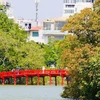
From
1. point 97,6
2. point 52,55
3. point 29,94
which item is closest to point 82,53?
point 97,6

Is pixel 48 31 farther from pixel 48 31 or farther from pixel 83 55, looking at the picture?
pixel 83 55

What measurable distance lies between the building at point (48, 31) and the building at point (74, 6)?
926cm

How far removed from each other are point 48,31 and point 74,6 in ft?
74.3

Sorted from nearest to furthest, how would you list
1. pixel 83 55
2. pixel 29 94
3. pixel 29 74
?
pixel 83 55 → pixel 29 94 → pixel 29 74

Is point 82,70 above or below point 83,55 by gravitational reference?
below

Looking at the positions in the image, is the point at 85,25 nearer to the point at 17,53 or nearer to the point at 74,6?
the point at 17,53

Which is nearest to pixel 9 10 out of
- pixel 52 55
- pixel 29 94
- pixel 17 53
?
pixel 52 55

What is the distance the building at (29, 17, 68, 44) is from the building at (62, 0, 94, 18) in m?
9.26

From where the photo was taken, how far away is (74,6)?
170875 millimetres

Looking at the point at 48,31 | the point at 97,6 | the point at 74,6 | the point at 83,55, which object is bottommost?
the point at 83,55

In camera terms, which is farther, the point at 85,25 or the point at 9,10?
the point at 9,10

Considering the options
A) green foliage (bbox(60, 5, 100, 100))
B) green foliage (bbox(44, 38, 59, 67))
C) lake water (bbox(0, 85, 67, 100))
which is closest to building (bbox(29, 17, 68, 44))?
green foliage (bbox(44, 38, 59, 67))

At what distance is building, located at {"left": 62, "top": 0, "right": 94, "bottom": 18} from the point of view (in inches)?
6368

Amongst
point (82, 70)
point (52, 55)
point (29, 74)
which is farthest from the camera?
point (52, 55)
